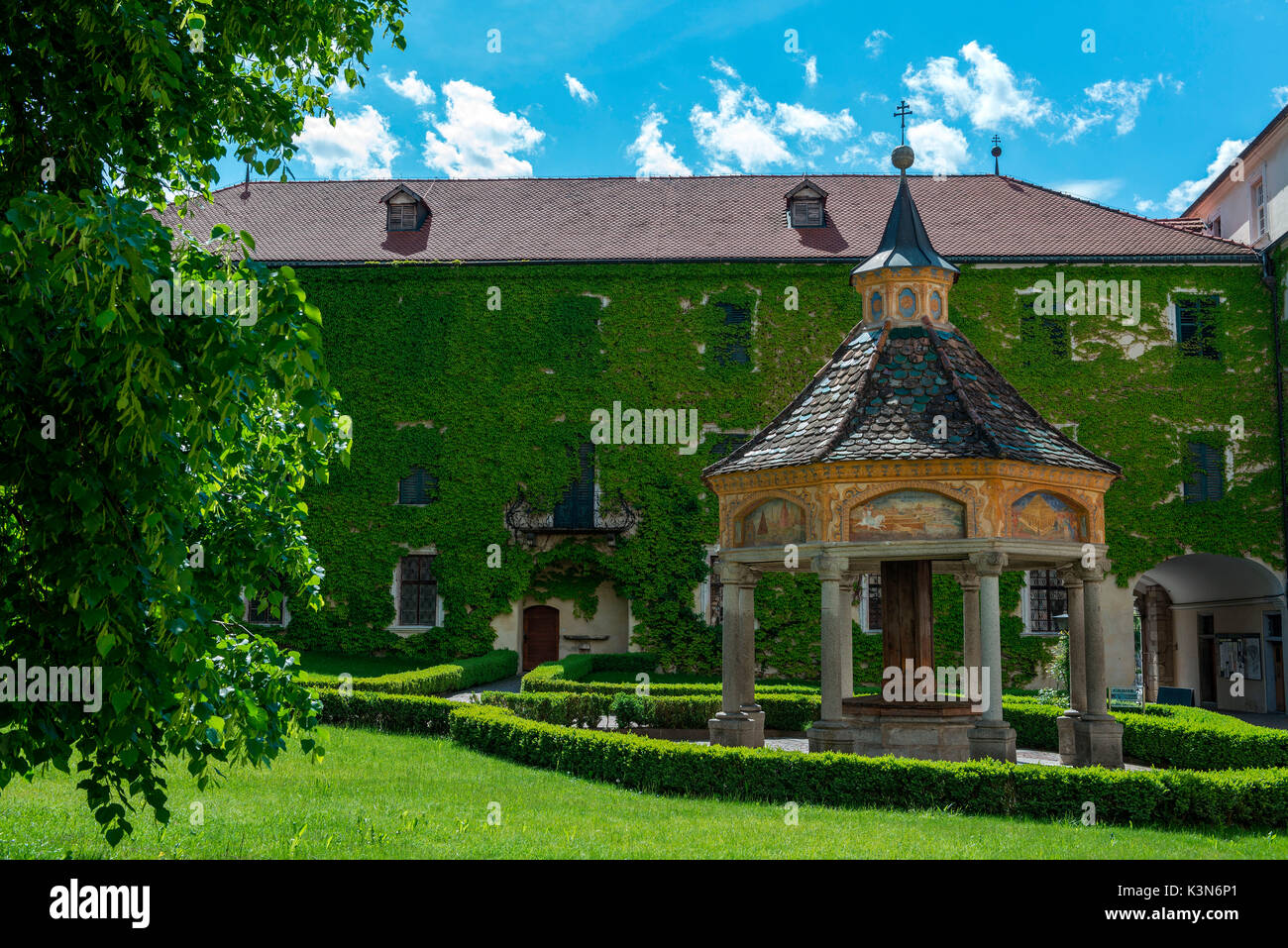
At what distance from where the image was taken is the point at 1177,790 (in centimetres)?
1087

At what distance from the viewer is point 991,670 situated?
12891mm

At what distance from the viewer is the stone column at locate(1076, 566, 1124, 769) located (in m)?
14.0

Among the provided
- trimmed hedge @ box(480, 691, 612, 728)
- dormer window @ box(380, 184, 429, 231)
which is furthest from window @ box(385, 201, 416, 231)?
trimmed hedge @ box(480, 691, 612, 728)

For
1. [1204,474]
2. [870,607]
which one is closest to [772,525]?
[870,607]

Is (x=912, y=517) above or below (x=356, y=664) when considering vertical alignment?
above

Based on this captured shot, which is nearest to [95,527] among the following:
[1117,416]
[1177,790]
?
[1177,790]

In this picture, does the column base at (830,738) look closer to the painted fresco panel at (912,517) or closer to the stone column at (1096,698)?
the painted fresco panel at (912,517)

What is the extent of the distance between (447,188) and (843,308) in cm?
1470

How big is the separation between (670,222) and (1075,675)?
925 inches

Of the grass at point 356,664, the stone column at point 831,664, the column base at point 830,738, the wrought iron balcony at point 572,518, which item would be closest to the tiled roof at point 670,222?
the wrought iron balcony at point 572,518

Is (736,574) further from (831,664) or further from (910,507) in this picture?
(910,507)

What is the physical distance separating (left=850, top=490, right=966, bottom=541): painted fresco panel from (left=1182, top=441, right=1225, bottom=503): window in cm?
2135

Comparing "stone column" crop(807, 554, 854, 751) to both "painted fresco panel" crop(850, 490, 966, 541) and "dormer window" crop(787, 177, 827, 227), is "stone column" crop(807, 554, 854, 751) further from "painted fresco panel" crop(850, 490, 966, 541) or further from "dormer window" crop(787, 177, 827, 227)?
"dormer window" crop(787, 177, 827, 227)
